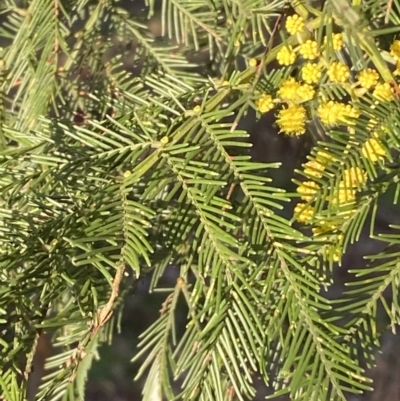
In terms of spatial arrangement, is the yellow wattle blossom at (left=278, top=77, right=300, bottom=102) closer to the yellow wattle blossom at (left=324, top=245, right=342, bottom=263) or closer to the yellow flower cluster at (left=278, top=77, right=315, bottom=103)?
the yellow flower cluster at (left=278, top=77, right=315, bottom=103)

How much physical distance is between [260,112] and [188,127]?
55 millimetres

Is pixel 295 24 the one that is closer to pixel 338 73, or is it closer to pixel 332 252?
pixel 338 73

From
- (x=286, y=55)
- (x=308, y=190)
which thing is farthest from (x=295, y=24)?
(x=308, y=190)

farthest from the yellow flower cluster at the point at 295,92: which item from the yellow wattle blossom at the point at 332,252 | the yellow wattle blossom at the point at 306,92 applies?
the yellow wattle blossom at the point at 332,252

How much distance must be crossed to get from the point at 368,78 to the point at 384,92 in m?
0.02

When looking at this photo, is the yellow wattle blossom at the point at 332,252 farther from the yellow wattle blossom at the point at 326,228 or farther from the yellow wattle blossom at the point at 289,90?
the yellow wattle blossom at the point at 289,90

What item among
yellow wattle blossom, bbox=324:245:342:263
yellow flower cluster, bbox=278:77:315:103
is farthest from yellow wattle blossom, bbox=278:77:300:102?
yellow wattle blossom, bbox=324:245:342:263

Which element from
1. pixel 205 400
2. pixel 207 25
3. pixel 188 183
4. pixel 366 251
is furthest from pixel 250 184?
pixel 366 251

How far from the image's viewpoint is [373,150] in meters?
0.38

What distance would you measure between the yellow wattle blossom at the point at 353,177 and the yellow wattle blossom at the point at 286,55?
100 millimetres

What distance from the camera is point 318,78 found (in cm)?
43

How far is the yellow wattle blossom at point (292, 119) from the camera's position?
43 centimetres

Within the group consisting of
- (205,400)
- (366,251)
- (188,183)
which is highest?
(366,251)

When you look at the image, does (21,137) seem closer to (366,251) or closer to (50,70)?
(50,70)
